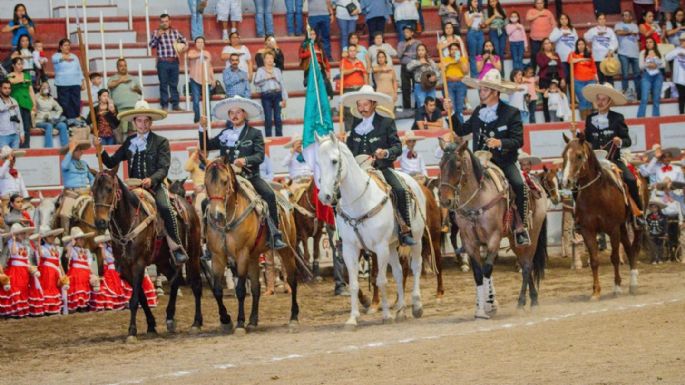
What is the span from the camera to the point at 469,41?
3297 cm

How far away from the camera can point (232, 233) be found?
1762cm

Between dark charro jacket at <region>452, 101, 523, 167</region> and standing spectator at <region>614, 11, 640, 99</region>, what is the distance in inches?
632

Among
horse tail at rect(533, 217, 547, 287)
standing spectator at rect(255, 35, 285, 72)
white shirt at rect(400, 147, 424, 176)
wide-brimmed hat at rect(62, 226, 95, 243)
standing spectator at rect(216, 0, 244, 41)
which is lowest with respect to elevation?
horse tail at rect(533, 217, 547, 287)

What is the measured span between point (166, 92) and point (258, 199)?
1288cm

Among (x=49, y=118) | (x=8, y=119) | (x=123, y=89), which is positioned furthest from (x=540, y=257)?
(x=49, y=118)

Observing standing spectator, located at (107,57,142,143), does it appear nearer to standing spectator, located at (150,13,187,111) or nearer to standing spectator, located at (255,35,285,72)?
standing spectator, located at (150,13,187,111)

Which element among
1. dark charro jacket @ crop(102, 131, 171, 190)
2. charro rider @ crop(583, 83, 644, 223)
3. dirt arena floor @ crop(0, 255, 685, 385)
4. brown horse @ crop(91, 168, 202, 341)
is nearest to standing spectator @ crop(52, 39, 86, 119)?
dirt arena floor @ crop(0, 255, 685, 385)

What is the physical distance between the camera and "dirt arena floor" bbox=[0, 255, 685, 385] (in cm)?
1341

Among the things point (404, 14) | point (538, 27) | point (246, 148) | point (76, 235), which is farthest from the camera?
point (538, 27)

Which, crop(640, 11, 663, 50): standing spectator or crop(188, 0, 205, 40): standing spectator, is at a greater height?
crop(188, 0, 205, 40): standing spectator

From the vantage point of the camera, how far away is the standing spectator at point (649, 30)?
3414cm

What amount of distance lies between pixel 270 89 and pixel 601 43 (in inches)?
349

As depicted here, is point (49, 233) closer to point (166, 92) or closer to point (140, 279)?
point (140, 279)

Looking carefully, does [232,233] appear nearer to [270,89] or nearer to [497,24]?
[270,89]
